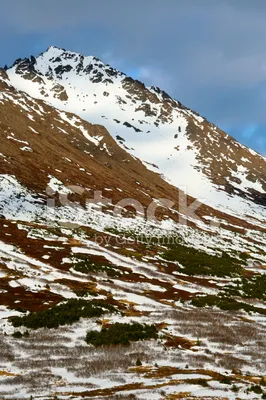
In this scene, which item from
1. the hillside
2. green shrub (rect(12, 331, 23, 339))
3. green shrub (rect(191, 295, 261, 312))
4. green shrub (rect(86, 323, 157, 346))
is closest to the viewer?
the hillside

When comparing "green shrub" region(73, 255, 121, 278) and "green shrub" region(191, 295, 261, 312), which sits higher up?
"green shrub" region(73, 255, 121, 278)

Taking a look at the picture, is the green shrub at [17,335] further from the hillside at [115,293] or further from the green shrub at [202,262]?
the green shrub at [202,262]

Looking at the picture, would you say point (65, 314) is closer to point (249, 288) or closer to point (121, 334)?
point (121, 334)

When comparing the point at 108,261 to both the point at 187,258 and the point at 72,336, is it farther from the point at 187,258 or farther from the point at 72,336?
the point at 72,336

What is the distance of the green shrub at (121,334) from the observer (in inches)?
995

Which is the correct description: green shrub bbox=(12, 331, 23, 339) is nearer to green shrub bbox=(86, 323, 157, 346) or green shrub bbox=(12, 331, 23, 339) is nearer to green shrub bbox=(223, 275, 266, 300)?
green shrub bbox=(86, 323, 157, 346)

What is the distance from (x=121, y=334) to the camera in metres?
26.3

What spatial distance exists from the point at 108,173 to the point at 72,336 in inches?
4538

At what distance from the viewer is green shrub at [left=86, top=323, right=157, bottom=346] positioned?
25.3m

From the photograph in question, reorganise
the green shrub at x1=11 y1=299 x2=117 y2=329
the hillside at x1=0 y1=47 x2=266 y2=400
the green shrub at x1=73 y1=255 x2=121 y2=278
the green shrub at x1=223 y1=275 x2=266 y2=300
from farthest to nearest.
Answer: the green shrub at x1=73 y1=255 x2=121 y2=278, the green shrub at x1=223 y1=275 x2=266 y2=300, the green shrub at x1=11 y1=299 x2=117 y2=329, the hillside at x1=0 y1=47 x2=266 y2=400

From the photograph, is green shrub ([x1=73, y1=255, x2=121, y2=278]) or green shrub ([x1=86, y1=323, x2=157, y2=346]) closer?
green shrub ([x1=86, y1=323, x2=157, y2=346])

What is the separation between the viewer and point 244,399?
631 inches

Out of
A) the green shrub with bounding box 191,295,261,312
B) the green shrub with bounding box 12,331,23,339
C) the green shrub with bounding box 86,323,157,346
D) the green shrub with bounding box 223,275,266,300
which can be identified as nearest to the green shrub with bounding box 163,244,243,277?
the green shrub with bounding box 223,275,266,300

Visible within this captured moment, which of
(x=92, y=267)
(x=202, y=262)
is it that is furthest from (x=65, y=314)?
(x=202, y=262)
